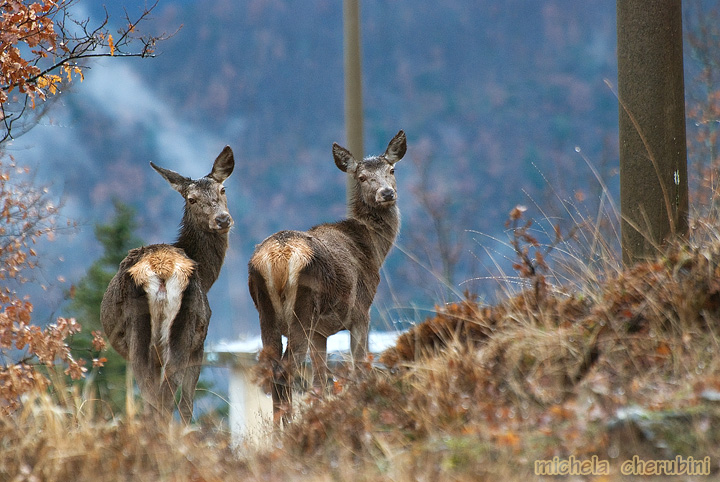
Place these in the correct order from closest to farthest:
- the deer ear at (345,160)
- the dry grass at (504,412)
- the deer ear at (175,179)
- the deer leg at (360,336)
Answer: the dry grass at (504,412) < the deer leg at (360,336) < the deer ear at (175,179) < the deer ear at (345,160)

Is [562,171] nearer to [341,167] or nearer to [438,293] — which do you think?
[341,167]

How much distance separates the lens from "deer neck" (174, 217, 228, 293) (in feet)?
26.1

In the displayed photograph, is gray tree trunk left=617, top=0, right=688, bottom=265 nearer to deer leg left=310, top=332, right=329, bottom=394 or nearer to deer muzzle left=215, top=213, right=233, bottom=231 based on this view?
deer leg left=310, top=332, right=329, bottom=394

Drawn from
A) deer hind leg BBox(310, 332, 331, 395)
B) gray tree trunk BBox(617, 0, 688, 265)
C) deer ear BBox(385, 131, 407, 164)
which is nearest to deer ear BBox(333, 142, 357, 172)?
deer ear BBox(385, 131, 407, 164)

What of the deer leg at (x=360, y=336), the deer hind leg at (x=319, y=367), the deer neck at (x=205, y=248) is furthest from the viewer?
the deer neck at (x=205, y=248)

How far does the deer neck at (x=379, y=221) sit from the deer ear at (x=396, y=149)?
0.52 metres

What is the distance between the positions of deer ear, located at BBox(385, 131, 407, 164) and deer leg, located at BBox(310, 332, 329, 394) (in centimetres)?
228

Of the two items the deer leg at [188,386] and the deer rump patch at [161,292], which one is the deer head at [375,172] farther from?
the deer leg at [188,386]

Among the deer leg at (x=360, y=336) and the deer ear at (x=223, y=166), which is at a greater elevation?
the deer ear at (x=223, y=166)

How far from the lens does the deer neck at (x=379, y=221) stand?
28.3 ft

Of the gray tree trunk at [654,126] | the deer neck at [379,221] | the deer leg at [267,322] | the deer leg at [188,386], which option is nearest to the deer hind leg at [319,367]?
the deer leg at [267,322]

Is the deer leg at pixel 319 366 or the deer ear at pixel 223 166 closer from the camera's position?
the deer leg at pixel 319 366

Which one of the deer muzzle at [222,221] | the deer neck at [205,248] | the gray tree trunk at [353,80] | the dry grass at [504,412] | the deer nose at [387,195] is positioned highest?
A: the gray tree trunk at [353,80]

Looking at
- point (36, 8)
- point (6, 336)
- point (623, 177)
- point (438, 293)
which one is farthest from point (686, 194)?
point (6, 336)
